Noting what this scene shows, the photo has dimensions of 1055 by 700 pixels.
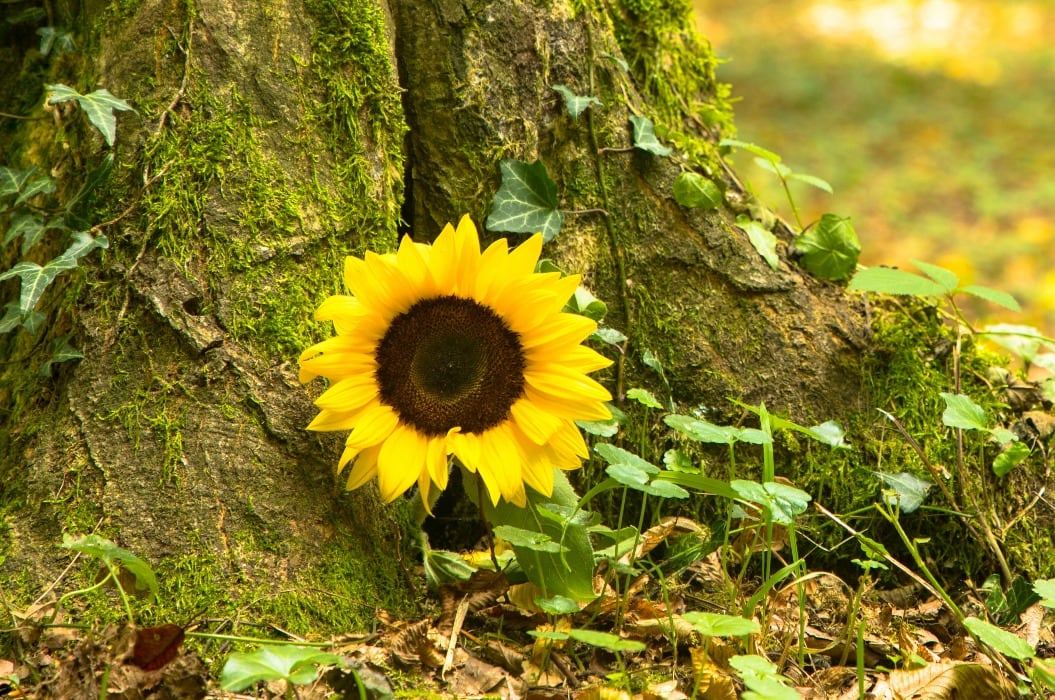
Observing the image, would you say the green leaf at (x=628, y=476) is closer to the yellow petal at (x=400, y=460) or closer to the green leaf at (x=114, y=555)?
the yellow petal at (x=400, y=460)

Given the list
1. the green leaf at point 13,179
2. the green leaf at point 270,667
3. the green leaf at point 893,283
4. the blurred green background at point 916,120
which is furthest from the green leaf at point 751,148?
the blurred green background at point 916,120

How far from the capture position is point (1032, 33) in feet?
49.0

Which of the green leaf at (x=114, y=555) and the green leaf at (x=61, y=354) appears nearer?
the green leaf at (x=114, y=555)

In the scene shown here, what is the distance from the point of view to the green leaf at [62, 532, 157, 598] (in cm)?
181

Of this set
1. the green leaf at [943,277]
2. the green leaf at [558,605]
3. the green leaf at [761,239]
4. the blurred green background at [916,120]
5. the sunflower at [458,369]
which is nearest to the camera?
the green leaf at [558,605]

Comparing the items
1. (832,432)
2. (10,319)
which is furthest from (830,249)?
(10,319)

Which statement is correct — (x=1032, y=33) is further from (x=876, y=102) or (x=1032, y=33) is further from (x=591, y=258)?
(x=591, y=258)

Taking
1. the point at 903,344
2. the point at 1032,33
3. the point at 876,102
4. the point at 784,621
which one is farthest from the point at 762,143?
the point at 784,621

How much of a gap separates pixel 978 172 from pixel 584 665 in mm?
9999

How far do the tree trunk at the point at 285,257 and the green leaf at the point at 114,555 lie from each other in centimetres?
6

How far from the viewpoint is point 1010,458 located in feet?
8.25

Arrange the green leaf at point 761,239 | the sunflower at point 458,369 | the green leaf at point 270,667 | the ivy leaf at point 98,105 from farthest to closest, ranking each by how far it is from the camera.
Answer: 1. the green leaf at point 761,239
2. the ivy leaf at point 98,105
3. the sunflower at point 458,369
4. the green leaf at point 270,667

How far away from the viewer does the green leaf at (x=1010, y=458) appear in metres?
2.50

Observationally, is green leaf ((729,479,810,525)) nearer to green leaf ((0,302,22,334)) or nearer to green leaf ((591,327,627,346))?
green leaf ((591,327,627,346))
